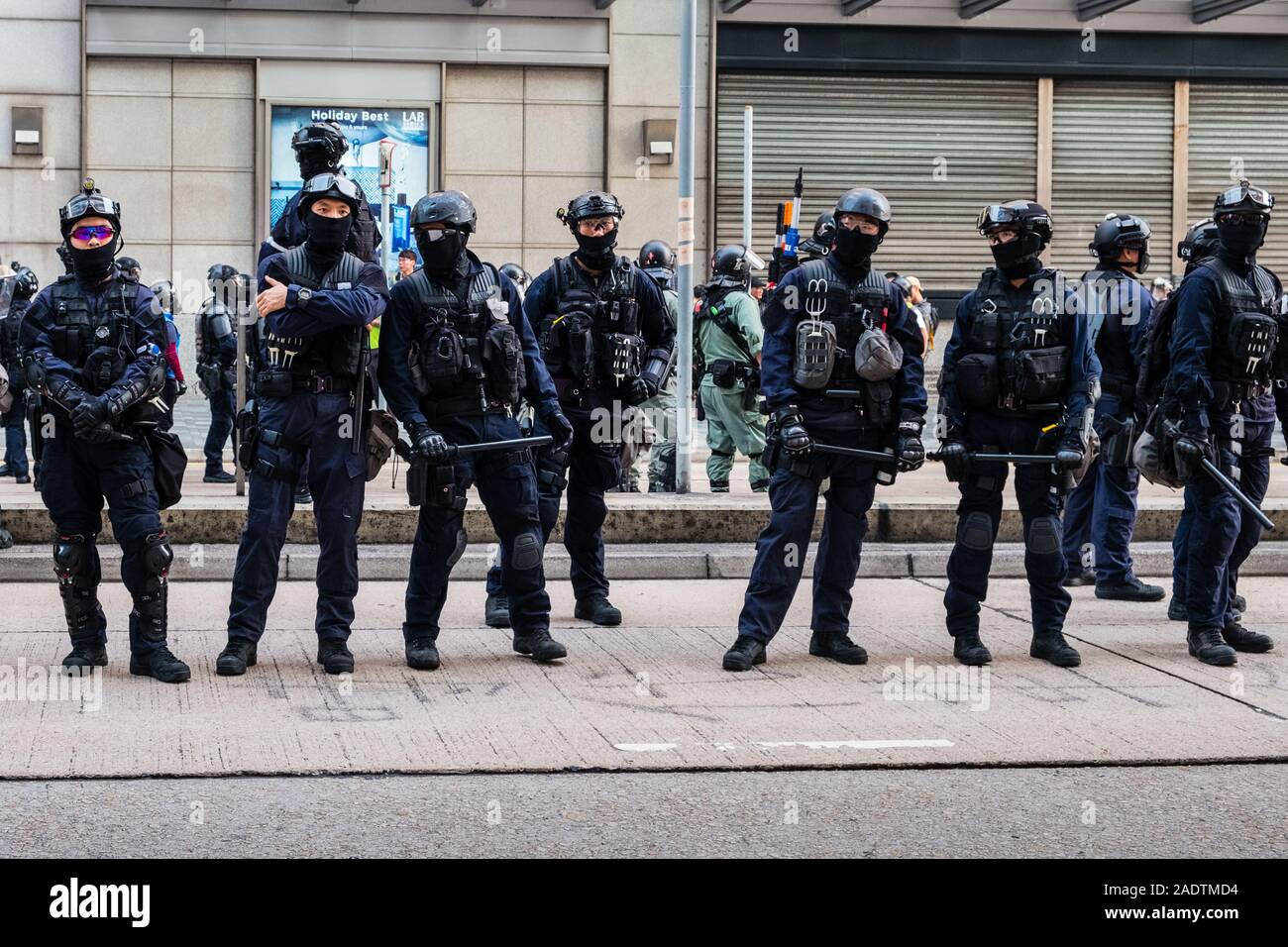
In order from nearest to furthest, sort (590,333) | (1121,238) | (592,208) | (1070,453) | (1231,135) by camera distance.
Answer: (1070,453)
(592,208)
(590,333)
(1121,238)
(1231,135)

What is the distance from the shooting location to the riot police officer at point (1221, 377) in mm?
8039

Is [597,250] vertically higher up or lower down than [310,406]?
higher up

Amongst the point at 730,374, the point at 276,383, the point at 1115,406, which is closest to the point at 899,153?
the point at 730,374

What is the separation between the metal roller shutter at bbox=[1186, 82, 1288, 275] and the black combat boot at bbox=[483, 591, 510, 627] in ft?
57.9

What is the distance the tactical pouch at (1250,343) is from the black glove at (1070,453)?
0.81 m

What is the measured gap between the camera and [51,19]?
846 inches

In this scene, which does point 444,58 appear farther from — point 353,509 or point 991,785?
point 991,785

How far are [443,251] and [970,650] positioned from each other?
2.89 m

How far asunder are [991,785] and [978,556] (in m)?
2.32

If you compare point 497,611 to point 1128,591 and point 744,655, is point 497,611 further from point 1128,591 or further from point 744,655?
point 1128,591

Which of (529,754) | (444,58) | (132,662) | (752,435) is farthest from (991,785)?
(444,58)

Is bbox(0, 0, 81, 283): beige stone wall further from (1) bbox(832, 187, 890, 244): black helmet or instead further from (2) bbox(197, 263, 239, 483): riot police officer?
(1) bbox(832, 187, 890, 244): black helmet

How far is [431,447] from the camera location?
752 centimetres
